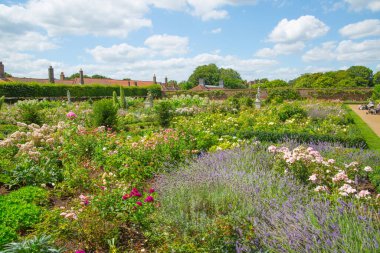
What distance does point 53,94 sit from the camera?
31203mm

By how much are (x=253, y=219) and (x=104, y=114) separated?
909cm

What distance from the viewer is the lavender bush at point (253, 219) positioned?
8.08 feet

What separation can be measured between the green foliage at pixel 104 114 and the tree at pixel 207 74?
7333 cm

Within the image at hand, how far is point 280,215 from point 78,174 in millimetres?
3609

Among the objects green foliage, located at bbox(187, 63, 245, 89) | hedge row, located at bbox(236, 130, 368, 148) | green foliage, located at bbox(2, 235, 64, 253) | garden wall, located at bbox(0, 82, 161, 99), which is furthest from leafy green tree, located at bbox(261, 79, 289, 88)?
green foliage, located at bbox(2, 235, 64, 253)

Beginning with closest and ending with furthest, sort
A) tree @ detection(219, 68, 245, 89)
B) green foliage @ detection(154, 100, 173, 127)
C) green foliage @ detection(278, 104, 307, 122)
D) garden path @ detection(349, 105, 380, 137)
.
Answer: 1. garden path @ detection(349, 105, 380, 137)
2. green foliage @ detection(278, 104, 307, 122)
3. green foliage @ detection(154, 100, 173, 127)
4. tree @ detection(219, 68, 245, 89)

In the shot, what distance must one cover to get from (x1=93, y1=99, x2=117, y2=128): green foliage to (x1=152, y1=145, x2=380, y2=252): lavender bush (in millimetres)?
7362

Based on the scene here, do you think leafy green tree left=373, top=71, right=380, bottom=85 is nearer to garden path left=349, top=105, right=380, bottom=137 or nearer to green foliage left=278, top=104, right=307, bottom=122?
garden path left=349, top=105, right=380, bottom=137

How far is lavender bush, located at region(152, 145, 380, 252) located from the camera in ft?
8.08

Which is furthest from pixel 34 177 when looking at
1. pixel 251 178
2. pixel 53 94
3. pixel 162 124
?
pixel 53 94

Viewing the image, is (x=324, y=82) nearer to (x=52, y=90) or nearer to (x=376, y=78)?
(x=376, y=78)

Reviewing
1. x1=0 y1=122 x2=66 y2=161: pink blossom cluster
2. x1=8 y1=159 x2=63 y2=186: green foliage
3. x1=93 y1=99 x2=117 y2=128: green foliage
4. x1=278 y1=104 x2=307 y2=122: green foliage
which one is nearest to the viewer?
x1=8 y1=159 x2=63 y2=186: green foliage

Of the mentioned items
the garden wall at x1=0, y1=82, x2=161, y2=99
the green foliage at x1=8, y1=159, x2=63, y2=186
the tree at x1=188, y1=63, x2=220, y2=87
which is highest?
the tree at x1=188, y1=63, x2=220, y2=87

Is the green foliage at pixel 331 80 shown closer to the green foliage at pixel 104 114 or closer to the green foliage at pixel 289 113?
the green foliage at pixel 289 113
